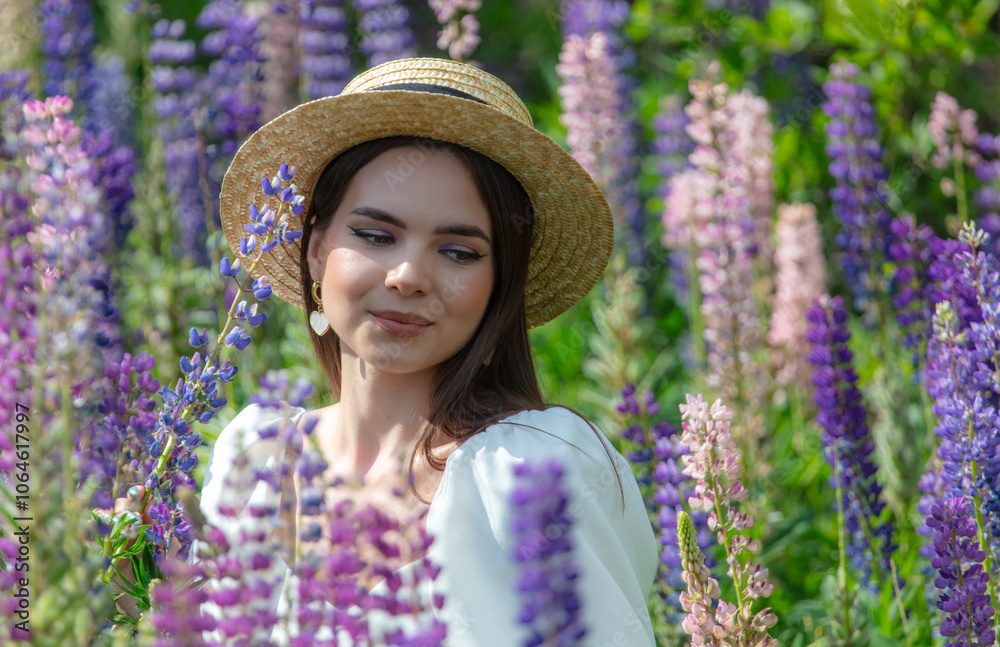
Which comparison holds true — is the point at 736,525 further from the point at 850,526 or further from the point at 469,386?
the point at 850,526

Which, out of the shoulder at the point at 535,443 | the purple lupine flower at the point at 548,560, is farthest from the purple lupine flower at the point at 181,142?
the purple lupine flower at the point at 548,560

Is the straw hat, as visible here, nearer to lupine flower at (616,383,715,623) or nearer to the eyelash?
the eyelash

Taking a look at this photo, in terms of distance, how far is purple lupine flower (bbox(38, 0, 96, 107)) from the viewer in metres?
4.39

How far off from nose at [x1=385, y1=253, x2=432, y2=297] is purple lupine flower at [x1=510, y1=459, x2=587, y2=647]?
107 centimetres

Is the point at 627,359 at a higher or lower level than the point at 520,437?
higher

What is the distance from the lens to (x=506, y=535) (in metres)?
1.92

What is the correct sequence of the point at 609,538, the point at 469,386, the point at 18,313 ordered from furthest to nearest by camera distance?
the point at 469,386 < the point at 609,538 < the point at 18,313

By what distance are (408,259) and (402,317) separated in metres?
0.13

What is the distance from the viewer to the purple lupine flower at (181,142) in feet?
14.4

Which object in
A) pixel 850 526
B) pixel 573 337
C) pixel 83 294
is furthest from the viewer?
pixel 573 337

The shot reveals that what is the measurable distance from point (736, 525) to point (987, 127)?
4863mm

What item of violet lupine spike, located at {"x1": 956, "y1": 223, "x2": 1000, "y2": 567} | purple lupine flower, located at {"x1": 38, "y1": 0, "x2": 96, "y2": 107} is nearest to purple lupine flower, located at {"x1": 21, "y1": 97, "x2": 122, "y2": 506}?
violet lupine spike, located at {"x1": 956, "y1": 223, "x2": 1000, "y2": 567}

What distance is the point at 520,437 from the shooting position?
6.84ft

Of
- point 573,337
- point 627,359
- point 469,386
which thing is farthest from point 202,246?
point 469,386
